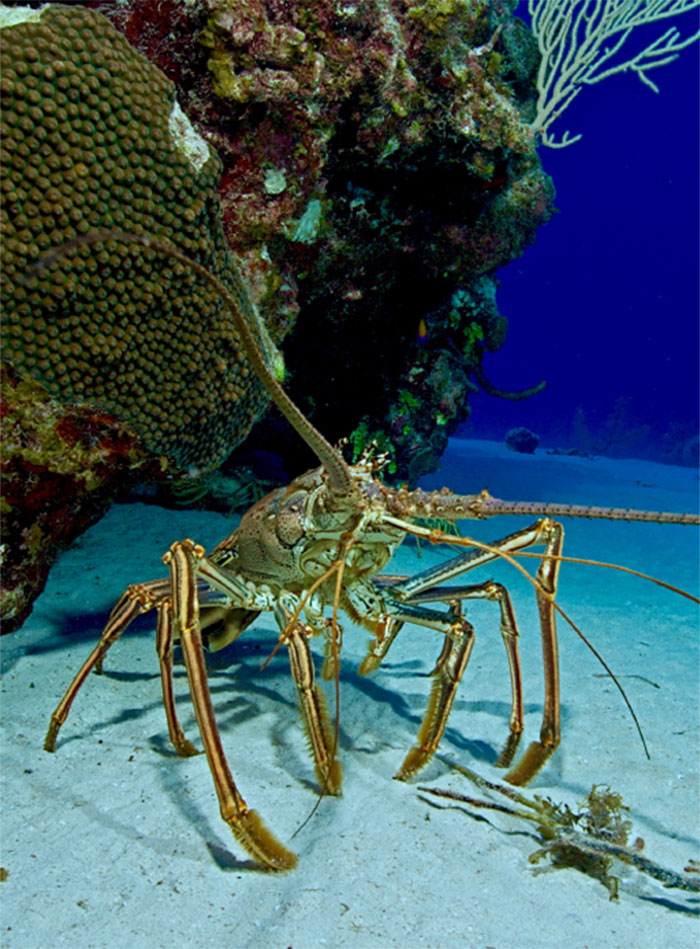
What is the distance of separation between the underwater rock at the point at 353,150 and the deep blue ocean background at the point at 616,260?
2120 inches

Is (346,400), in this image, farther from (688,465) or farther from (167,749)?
(688,465)

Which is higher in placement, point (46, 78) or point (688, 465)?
point (688, 465)

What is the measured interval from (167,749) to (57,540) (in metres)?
1.72

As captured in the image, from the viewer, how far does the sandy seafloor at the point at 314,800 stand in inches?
76.7

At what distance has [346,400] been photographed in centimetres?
696

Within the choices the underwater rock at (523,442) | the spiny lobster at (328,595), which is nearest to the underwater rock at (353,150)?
the spiny lobster at (328,595)

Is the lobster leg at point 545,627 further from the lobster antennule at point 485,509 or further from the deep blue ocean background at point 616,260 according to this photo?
the deep blue ocean background at point 616,260

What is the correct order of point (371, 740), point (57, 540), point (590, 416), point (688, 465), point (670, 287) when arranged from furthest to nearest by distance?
point (670, 287) < point (590, 416) < point (688, 465) < point (57, 540) < point (371, 740)

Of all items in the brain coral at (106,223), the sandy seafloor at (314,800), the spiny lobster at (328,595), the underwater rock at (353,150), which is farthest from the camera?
the underwater rock at (353,150)

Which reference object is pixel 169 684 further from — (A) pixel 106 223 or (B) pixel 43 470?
(A) pixel 106 223

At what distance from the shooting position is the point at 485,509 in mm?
2156

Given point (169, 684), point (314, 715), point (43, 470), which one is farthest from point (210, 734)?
point (43, 470)

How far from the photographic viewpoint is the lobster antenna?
134cm

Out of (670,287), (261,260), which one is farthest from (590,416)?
(670,287)
